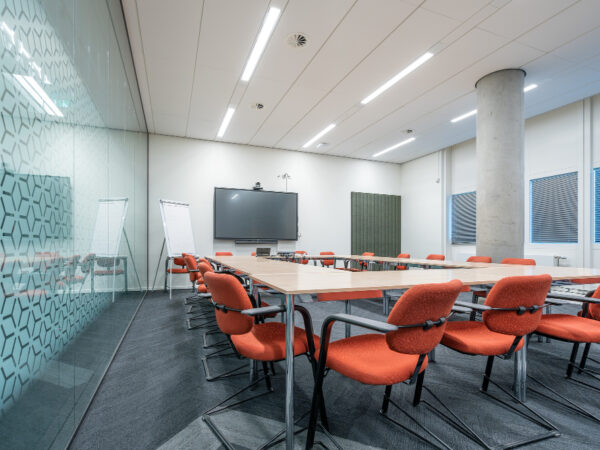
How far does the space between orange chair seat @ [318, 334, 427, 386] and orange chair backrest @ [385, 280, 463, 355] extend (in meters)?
0.11

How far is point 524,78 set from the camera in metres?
4.33

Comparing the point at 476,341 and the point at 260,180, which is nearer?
Answer: the point at 476,341

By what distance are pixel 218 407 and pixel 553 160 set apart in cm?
680

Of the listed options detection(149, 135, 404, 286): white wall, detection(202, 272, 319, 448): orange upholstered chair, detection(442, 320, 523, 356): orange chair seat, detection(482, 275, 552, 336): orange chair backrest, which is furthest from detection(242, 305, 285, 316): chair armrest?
detection(149, 135, 404, 286): white wall

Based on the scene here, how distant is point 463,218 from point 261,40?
619 cm

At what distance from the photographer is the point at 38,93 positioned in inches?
46.5

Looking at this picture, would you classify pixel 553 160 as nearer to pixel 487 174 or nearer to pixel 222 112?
pixel 487 174

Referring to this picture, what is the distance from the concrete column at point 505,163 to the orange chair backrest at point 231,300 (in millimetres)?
4049

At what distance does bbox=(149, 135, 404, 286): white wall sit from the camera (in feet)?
21.6

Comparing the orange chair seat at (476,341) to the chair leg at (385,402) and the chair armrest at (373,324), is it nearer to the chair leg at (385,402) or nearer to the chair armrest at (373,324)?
the chair leg at (385,402)

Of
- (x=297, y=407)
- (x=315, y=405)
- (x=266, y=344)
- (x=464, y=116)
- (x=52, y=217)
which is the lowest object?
(x=297, y=407)

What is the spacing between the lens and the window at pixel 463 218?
716 centimetres

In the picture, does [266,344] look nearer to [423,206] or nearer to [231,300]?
[231,300]

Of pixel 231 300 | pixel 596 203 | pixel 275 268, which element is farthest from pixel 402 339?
pixel 596 203
